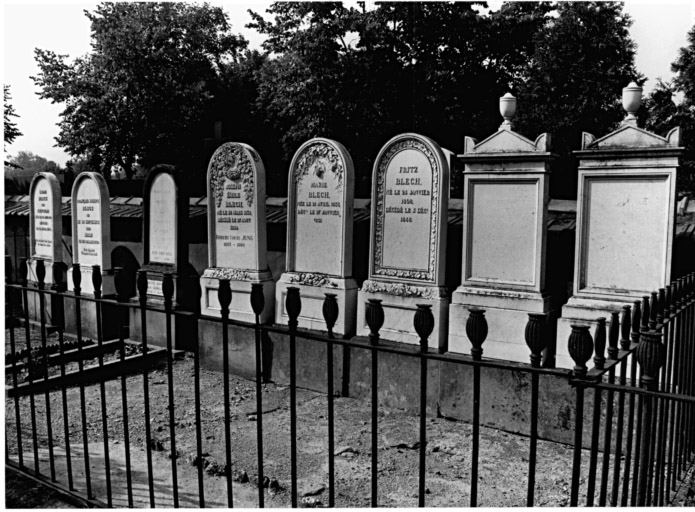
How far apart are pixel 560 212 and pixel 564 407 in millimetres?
2561

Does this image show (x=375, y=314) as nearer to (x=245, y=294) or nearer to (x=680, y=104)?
(x=245, y=294)

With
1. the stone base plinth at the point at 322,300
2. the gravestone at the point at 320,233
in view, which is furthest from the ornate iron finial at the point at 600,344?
the gravestone at the point at 320,233

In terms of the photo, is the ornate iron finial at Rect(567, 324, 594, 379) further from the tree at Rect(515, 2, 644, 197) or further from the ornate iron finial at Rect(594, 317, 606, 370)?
the tree at Rect(515, 2, 644, 197)

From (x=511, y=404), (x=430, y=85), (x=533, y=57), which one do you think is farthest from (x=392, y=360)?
(x=533, y=57)

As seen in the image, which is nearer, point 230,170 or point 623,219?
point 623,219

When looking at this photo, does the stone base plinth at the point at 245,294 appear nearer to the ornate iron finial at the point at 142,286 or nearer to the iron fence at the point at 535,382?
the iron fence at the point at 535,382

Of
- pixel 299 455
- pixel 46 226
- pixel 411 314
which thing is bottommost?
pixel 299 455

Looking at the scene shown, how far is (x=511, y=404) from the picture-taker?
491cm

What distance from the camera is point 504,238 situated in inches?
215

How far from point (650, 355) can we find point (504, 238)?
144 inches

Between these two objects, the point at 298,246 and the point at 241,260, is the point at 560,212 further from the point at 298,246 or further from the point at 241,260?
the point at 241,260

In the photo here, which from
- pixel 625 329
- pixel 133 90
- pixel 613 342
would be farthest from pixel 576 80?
pixel 613 342

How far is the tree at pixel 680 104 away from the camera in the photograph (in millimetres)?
19081

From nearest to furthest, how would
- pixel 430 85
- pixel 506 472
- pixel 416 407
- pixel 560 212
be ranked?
1. pixel 506 472
2. pixel 416 407
3. pixel 560 212
4. pixel 430 85
